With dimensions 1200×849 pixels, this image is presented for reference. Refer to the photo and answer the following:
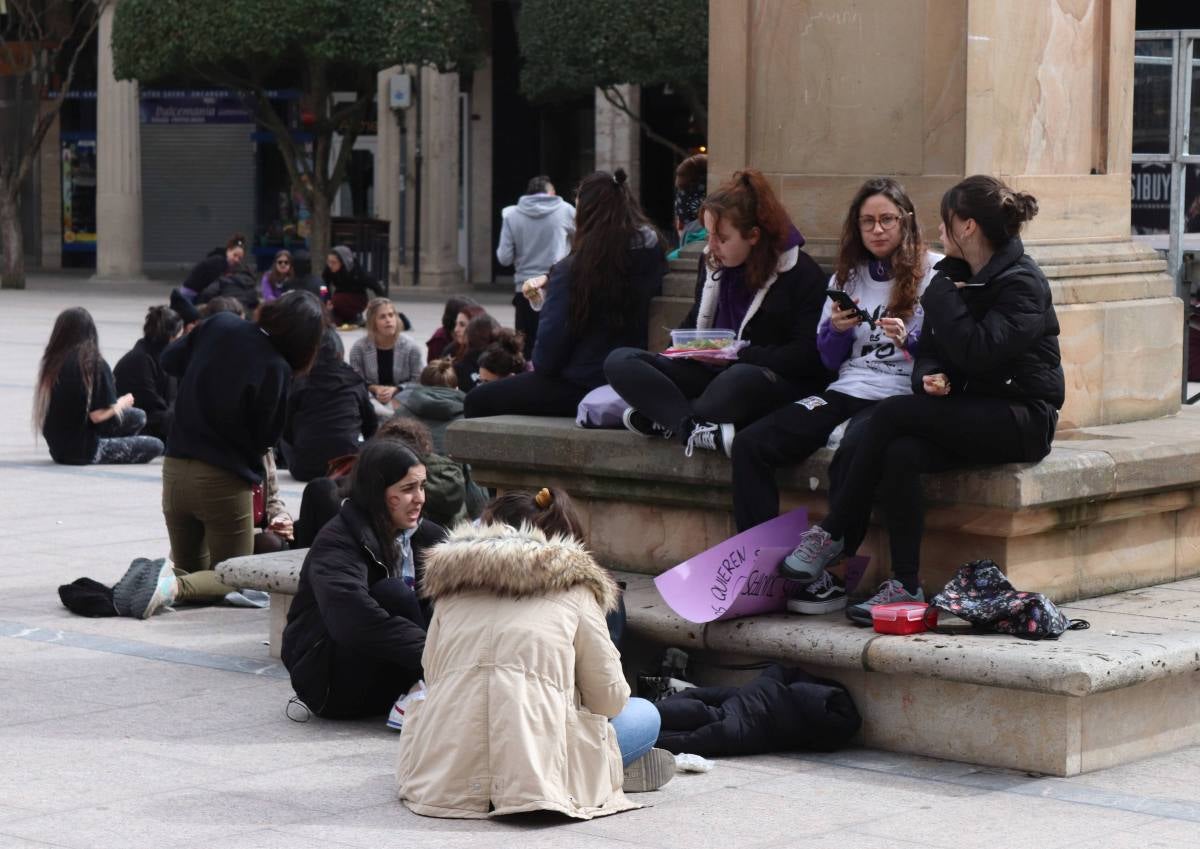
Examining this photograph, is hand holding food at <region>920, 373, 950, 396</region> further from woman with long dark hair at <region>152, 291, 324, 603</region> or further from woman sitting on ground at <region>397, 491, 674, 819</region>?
woman with long dark hair at <region>152, 291, 324, 603</region>

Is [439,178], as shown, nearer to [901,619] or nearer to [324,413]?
[324,413]

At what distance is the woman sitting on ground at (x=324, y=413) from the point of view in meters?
10.9

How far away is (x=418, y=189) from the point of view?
113 feet

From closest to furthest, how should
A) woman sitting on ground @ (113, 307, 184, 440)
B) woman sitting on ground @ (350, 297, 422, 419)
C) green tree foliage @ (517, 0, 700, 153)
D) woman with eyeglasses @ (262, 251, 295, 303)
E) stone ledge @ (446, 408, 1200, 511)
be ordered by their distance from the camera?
stone ledge @ (446, 408, 1200, 511) < woman sitting on ground @ (350, 297, 422, 419) < woman sitting on ground @ (113, 307, 184, 440) < woman with eyeglasses @ (262, 251, 295, 303) < green tree foliage @ (517, 0, 700, 153)

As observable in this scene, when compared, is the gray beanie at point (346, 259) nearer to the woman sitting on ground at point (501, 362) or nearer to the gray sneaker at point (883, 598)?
the woman sitting on ground at point (501, 362)

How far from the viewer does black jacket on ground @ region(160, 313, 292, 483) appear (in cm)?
853

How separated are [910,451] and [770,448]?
58 cm

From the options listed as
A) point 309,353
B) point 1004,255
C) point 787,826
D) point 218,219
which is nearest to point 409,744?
point 787,826

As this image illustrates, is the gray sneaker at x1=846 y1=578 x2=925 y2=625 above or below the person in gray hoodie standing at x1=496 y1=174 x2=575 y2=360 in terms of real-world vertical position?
below

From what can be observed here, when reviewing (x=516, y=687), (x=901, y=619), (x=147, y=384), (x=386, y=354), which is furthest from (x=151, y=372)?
(x=516, y=687)

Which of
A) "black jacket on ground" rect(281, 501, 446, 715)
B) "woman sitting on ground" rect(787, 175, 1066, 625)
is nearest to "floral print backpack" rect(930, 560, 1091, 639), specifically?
"woman sitting on ground" rect(787, 175, 1066, 625)

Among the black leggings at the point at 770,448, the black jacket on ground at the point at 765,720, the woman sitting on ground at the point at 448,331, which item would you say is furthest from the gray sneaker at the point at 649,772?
the woman sitting on ground at the point at 448,331

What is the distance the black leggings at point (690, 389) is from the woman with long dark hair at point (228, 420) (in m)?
1.72

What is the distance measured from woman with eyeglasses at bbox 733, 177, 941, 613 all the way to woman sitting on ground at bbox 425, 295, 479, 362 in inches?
→ 243
